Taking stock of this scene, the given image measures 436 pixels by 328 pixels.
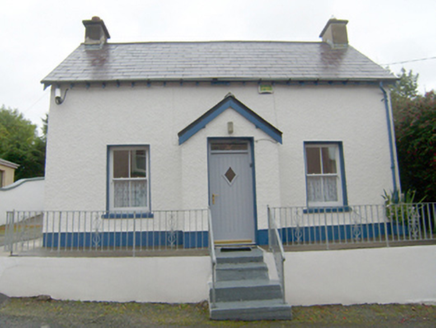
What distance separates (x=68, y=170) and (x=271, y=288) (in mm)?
5253

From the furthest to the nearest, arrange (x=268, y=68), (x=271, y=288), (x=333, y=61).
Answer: (x=333, y=61), (x=268, y=68), (x=271, y=288)

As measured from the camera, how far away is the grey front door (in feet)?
23.3

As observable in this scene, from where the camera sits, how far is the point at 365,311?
568 cm

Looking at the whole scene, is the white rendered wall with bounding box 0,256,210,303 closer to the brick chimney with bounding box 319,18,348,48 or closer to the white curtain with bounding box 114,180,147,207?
the white curtain with bounding box 114,180,147,207

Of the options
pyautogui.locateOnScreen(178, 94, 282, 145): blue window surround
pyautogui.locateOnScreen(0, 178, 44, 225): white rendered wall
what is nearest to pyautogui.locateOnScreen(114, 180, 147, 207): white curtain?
pyautogui.locateOnScreen(178, 94, 282, 145): blue window surround

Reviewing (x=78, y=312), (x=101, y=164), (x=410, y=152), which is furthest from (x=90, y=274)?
(x=410, y=152)

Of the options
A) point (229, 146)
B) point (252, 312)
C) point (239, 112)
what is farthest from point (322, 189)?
point (252, 312)

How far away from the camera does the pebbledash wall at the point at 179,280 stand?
5879 millimetres

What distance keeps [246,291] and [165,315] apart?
1.41m

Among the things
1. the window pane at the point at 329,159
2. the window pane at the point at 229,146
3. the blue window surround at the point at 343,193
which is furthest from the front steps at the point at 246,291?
the window pane at the point at 329,159

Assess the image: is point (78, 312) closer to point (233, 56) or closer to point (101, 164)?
point (101, 164)

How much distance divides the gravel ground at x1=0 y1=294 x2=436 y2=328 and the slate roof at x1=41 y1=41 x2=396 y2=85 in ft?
16.2

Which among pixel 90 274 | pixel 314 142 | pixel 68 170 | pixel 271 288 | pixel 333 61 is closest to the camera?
pixel 271 288

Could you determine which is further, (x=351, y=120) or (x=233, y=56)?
(x=233, y=56)
